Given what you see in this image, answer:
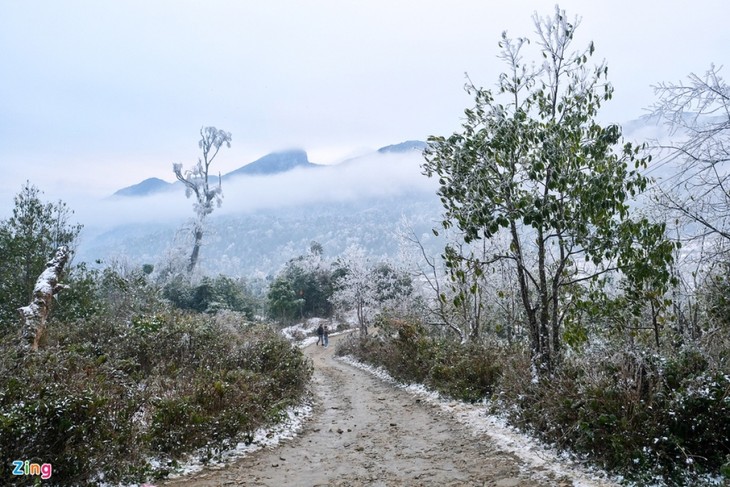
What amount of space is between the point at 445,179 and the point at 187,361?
21.9 feet

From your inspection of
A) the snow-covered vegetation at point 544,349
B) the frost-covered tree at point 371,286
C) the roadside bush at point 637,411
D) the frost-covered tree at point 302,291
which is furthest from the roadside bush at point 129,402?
the frost-covered tree at point 302,291

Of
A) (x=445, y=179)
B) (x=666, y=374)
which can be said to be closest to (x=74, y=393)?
(x=445, y=179)

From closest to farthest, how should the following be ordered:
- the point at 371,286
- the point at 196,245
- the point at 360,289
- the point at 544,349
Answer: the point at 544,349
the point at 360,289
the point at 371,286
the point at 196,245

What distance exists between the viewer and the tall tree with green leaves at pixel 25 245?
15.1m

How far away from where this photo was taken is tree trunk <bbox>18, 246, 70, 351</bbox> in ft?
27.5

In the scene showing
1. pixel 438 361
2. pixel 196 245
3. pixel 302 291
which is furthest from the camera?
pixel 302 291

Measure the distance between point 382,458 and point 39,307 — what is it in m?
7.23

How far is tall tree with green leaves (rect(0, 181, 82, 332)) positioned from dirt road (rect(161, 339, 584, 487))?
1167 centimetres

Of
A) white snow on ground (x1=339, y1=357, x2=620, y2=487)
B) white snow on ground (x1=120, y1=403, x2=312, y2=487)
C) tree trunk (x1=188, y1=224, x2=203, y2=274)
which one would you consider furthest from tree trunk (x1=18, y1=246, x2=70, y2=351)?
tree trunk (x1=188, y1=224, x2=203, y2=274)

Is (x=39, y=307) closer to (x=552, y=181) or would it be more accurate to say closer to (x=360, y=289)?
(x=552, y=181)

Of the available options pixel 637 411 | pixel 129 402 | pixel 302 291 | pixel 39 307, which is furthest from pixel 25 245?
pixel 302 291

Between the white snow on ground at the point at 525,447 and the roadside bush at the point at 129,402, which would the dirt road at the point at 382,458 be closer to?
the white snow on ground at the point at 525,447

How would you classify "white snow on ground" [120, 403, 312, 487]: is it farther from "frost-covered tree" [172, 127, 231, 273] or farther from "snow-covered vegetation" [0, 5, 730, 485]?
"frost-covered tree" [172, 127, 231, 273]

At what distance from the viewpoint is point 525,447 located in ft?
20.2
